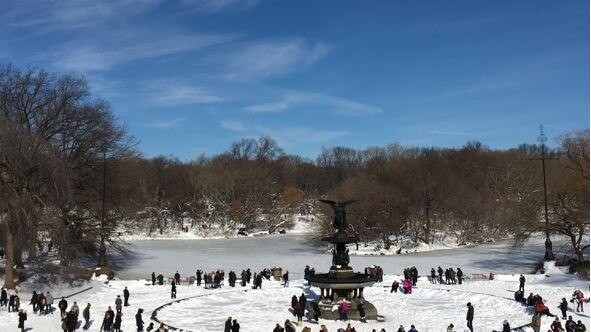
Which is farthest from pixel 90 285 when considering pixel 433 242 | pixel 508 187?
pixel 508 187

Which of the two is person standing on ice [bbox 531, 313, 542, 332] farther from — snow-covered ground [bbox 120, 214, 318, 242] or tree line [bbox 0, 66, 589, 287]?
snow-covered ground [bbox 120, 214, 318, 242]

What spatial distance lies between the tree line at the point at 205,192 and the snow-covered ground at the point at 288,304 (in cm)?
480

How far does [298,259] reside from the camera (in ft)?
167

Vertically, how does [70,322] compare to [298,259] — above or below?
below

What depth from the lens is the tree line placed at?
1230 inches

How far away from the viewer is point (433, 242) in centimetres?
6538

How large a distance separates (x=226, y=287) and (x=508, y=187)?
70.0 meters

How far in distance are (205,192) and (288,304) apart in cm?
7321

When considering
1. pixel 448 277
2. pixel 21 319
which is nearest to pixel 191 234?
pixel 448 277

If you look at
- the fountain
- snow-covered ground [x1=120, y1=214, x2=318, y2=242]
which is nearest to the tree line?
snow-covered ground [x1=120, y1=214, x2=318, y2=242]

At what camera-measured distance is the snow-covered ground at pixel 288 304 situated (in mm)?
24547

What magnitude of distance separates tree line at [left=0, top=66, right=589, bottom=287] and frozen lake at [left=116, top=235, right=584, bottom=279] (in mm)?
2608

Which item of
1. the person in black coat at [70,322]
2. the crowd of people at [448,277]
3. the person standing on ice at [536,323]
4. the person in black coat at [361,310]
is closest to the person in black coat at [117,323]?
the person in black coat at [70,322]

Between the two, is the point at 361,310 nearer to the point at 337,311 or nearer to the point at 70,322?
the point at 337,311
